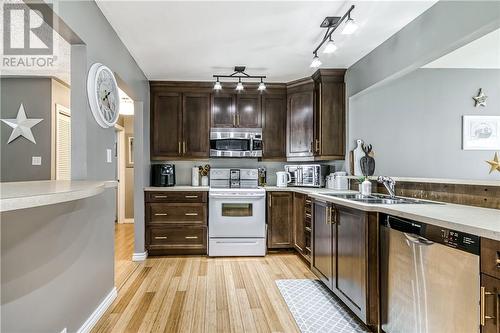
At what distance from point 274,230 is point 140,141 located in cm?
216

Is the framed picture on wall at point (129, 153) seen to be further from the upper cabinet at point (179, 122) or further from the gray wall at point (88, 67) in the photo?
the gray wall at point (88, 67)

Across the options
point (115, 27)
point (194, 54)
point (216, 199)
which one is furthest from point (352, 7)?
point (216, 199)

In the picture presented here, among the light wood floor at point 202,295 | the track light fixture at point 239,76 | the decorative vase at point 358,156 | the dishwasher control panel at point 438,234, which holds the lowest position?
the light wood floor at point 202,295

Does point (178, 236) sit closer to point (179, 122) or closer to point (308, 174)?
point (179, 122)

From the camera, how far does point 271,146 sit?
170 inches

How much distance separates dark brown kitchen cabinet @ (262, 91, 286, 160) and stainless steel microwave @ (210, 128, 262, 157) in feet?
0.43

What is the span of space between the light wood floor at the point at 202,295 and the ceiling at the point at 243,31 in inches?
96.0

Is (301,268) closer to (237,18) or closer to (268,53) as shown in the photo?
(268,53)

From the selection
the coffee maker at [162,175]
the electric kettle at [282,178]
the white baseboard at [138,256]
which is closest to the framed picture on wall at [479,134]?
the electric kettle at [282,178]

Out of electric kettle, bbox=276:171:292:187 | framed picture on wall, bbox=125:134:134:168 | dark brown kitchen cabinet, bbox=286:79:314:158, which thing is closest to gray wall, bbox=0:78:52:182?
framed picture on wall, bbox=125:134:134:168

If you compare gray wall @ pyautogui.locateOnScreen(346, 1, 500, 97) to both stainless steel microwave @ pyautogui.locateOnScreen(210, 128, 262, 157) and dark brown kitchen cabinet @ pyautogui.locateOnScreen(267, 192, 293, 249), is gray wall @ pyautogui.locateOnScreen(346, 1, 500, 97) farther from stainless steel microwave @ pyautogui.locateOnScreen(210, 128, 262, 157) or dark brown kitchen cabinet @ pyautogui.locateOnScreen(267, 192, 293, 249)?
dark brown kitchen cabinet @ pyautogui.locateOnScreen(267, 192, 293, 249)

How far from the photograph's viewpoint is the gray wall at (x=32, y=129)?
3.81 m

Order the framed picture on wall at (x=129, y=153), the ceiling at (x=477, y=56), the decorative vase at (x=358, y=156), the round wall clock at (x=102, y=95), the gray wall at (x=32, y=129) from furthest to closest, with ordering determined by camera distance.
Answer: the framed picture on wall at (x=129, y=153) < the gray wall at (x=32, y=129) < the decorative vase at (x=358, y=156) < the ceiling at (x=477, y=56) < the round wall clock at (x=102, y=95)

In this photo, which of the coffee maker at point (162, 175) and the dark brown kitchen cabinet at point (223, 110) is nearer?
the coffee maker at point (162, 175)
